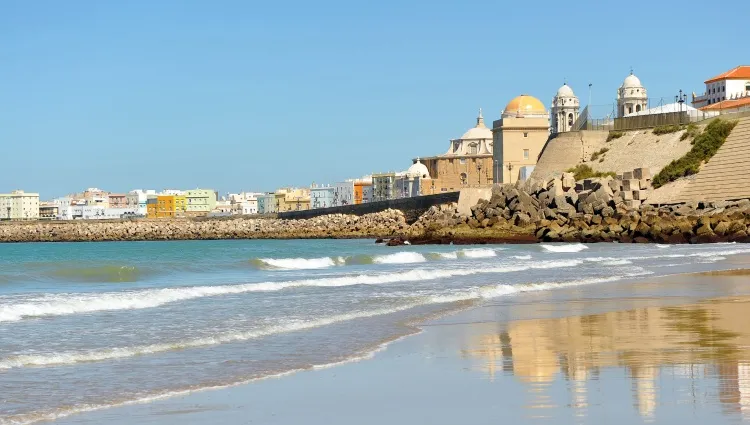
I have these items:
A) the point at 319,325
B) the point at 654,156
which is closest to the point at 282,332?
the point at 319,325

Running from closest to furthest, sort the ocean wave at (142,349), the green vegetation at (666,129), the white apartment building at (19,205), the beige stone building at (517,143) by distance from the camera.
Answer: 1. the ocean wave at (142,349)
2. the green vegetation at (666,129)
3. the beige stone building at (517,143)
4. the white apartment building at (19,205)

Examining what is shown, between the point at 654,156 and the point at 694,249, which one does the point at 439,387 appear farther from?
the point at 654,156

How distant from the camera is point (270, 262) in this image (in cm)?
2972

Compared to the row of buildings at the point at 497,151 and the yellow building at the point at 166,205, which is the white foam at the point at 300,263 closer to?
the row of buildings at the point at 497,151

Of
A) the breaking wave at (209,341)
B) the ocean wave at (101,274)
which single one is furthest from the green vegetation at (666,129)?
the breaking wave at (209,341)

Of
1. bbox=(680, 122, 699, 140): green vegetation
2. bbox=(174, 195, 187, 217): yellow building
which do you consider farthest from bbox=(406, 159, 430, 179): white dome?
bbox=(174, 195, 187, 217): yellow building

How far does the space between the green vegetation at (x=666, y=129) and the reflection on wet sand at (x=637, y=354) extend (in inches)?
1753

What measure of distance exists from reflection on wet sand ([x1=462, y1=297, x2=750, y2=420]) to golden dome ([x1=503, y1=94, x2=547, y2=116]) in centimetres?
7644

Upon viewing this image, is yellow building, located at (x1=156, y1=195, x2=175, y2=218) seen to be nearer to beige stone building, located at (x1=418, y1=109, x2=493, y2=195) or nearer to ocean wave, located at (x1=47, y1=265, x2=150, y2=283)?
beige stone building, located at (x1=418, y1=109, x2=493, y2=195)

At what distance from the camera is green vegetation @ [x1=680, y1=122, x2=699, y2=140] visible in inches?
2092

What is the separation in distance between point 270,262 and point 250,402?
2289 centimetres

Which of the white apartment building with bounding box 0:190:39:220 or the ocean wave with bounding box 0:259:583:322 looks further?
the white apartment building with bounding box 0:190:39:220

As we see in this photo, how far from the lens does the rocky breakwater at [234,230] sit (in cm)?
6769

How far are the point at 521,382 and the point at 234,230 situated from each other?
7435cm
